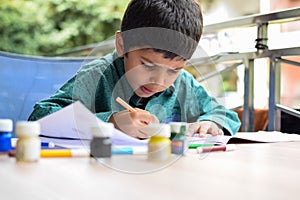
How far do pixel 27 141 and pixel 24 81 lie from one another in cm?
113

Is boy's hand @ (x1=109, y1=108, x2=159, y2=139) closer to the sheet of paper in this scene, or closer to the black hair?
the sheet of paper

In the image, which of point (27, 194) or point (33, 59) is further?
point (33, 59)

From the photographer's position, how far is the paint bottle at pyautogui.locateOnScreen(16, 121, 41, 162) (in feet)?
1.60

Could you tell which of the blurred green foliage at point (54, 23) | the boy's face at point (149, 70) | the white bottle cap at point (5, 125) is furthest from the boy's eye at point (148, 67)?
the blurred green foliage at point (54, 23)

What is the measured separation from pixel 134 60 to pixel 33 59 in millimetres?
820

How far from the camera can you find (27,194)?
0.36 m

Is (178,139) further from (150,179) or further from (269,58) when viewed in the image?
(269,58)

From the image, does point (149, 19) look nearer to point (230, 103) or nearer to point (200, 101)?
point (200, 101)

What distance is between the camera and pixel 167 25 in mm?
925

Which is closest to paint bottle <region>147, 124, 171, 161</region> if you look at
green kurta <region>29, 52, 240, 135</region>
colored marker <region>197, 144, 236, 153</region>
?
colored marker <region>197, 144, 236, 153</region>

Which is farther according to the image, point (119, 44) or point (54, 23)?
point (54, 23)

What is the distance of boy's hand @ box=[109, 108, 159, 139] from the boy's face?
4.6 inches

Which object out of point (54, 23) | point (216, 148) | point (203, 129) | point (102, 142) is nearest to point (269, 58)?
point (203, 129)

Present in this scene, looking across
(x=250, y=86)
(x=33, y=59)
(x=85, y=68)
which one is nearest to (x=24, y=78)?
(x=33, y=59)
